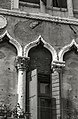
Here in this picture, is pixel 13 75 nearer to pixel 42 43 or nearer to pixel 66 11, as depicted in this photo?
pixel 42 43

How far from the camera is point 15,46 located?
9.95 meters

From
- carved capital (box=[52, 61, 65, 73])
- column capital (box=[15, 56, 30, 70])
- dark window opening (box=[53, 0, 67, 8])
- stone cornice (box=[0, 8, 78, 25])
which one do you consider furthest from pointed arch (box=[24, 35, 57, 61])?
dark window opening (box=[53, 0, 67, 8])

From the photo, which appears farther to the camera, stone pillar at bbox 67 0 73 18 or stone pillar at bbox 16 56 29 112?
stone pillar at bbox 67 0 73 18

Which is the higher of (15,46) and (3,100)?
(15,46)

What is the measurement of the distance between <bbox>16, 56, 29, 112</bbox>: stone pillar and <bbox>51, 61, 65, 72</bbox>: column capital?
807 mm

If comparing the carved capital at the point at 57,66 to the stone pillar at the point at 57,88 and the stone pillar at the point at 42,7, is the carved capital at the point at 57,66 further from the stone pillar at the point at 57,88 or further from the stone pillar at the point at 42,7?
the stone pillar at the point at 42,7

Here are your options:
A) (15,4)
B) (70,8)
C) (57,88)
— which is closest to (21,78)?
(57,88)

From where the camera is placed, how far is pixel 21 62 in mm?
9688

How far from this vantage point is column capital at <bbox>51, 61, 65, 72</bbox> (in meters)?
9.91

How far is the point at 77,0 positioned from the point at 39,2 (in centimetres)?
136

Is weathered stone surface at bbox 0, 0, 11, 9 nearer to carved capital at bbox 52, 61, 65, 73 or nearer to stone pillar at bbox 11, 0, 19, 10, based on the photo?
stone pillar at bbox 11, 0, 19, 10

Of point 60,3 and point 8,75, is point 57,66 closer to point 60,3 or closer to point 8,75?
point 8,75

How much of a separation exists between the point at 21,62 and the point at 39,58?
0.71 m

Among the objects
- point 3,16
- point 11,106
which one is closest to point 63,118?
point 11,106
